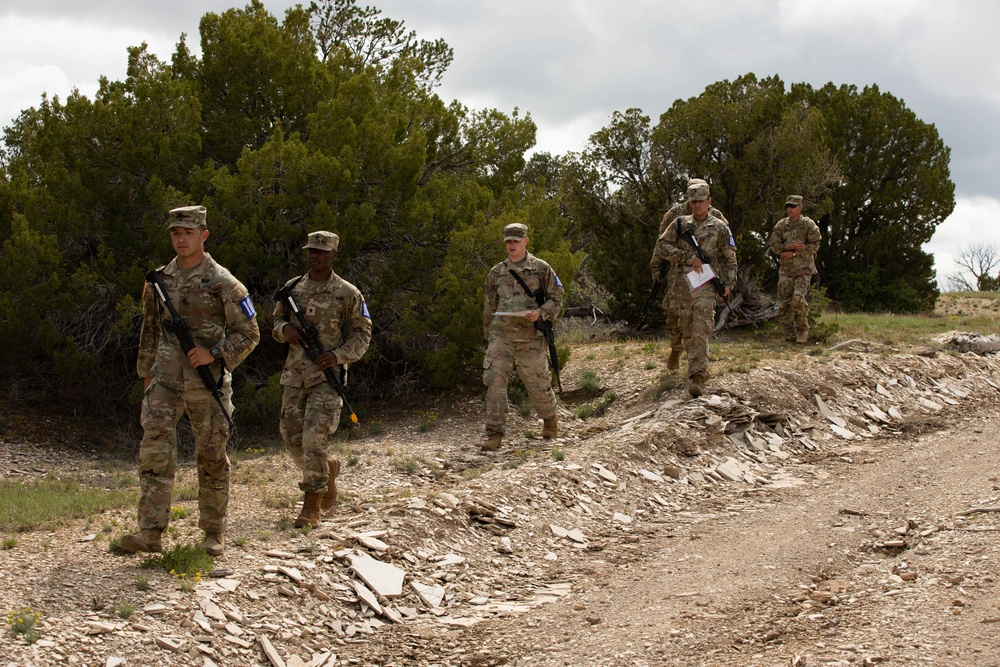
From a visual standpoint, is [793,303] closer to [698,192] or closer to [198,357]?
[698,192]

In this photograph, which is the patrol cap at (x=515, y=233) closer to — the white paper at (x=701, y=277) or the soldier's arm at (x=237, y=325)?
the white paper at (x=701, y=277)

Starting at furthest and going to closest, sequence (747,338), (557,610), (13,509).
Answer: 1. (747,338)
2. (13,509)
3. (557,610)

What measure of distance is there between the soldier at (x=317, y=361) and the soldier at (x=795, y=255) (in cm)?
829

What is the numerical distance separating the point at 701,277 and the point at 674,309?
3.79ft

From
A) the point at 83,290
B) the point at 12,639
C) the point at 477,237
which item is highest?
the point at 477,237

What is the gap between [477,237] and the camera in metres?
12.0

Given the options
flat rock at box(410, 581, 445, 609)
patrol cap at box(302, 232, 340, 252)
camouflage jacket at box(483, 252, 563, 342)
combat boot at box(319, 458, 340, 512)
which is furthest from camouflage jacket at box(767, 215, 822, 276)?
flat rock at box(410, 581, 445, 609)

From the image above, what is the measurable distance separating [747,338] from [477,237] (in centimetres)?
581

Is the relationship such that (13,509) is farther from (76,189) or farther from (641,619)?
(76,189)

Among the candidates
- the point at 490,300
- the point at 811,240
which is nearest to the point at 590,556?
the point at 490,300

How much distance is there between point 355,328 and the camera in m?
7.11

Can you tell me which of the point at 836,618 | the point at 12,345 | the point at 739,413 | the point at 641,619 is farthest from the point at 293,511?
the point at 12,345

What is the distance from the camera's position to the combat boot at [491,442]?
9852 mm

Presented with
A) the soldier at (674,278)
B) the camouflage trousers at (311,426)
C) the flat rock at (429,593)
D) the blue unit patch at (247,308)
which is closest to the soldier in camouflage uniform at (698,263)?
the soldier at (674,278)
